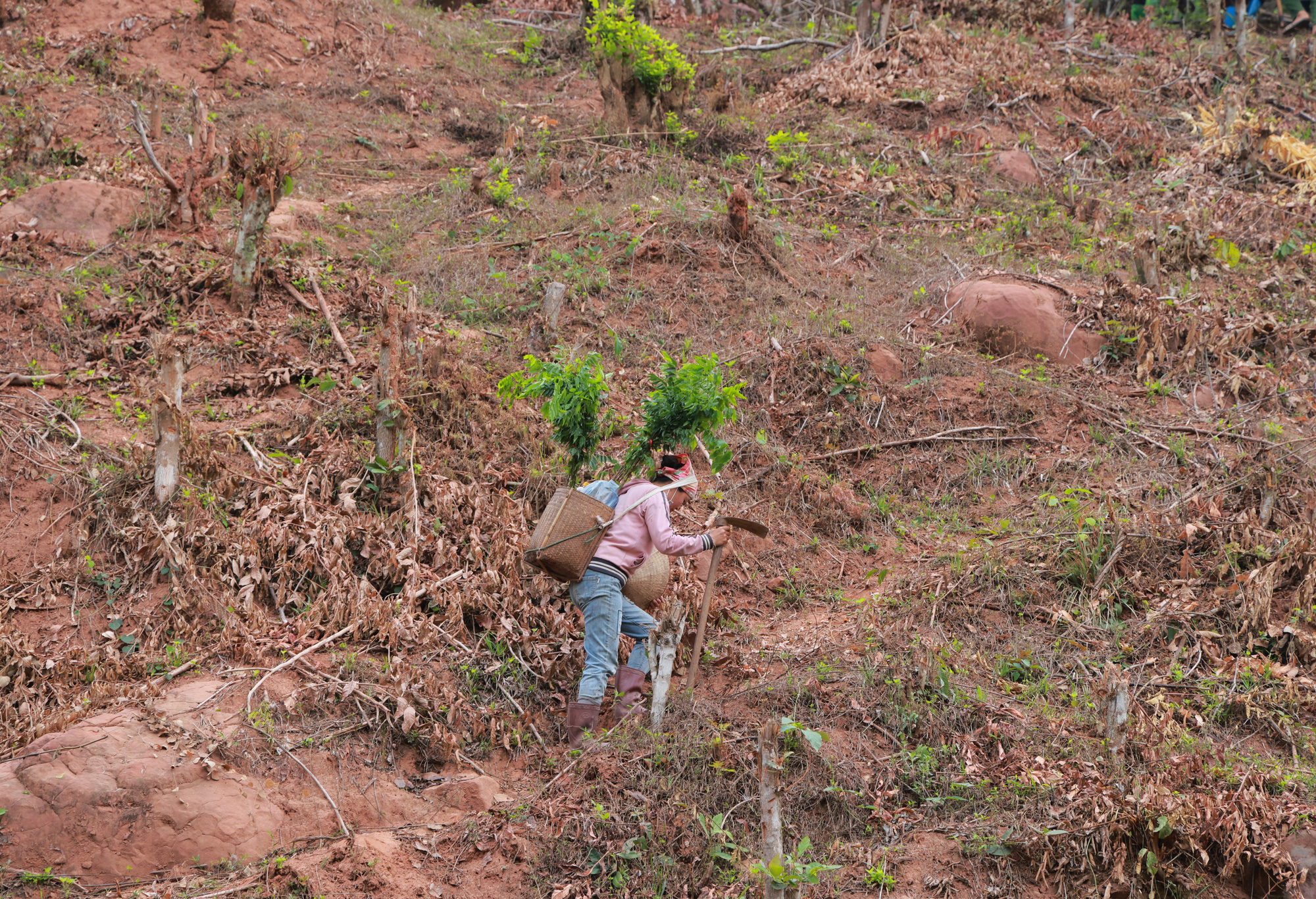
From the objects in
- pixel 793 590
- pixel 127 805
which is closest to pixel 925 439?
pixel 793 590

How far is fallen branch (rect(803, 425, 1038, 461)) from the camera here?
749 centimetres

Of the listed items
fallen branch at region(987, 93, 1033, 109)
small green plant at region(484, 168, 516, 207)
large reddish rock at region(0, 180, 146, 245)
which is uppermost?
fallen branch at region(987, 93, 1033, 109)

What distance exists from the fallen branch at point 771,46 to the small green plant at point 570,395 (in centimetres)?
1021

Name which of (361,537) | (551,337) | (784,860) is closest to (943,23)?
(551,337)

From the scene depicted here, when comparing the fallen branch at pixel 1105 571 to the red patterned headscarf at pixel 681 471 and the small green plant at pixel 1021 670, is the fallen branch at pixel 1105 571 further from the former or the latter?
the red patterned headscarf at pixel 681 471

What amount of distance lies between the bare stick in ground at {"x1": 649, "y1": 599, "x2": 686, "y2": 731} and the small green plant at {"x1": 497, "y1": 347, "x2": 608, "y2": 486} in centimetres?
97

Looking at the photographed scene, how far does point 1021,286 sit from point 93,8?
37.6ft

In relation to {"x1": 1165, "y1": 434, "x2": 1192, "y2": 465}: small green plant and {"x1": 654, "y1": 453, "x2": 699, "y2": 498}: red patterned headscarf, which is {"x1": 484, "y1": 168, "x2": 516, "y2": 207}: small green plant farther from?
{"x1": 1165, "y1": 434, "x2": 1192, "y2": 465}: small green plant

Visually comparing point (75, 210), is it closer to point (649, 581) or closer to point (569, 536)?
point (569, 536)

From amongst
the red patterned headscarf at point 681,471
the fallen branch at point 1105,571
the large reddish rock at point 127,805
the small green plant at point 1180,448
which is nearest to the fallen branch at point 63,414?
the large reddish rock at point 127,805

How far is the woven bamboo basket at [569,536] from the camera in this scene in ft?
15.7

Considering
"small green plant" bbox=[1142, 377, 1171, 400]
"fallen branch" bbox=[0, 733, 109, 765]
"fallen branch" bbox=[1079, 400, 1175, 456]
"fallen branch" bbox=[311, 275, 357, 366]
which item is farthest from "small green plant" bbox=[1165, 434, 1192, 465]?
"fallen branch" bbox=[0, 733, 109, 765]

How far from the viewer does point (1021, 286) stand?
865cm

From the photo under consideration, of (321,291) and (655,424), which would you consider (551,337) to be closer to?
(321,291)
